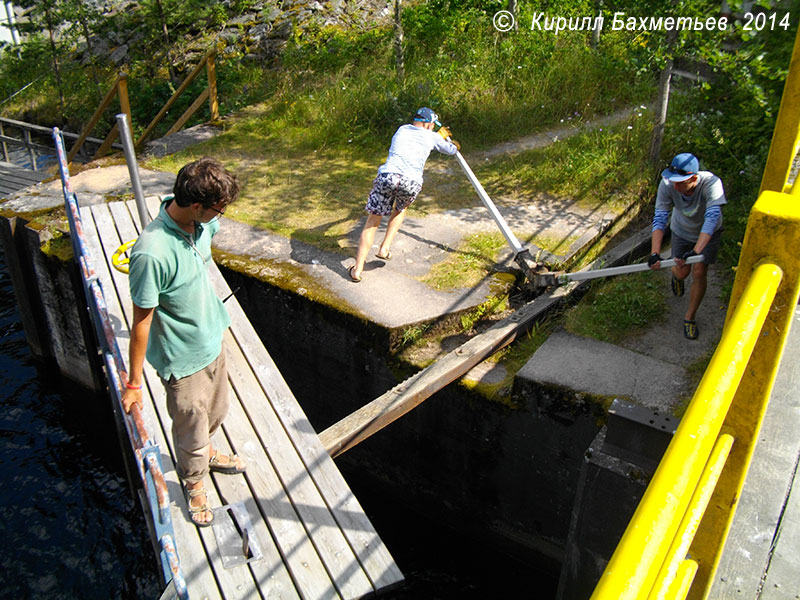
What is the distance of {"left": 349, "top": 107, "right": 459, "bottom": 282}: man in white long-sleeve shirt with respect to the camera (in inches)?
247

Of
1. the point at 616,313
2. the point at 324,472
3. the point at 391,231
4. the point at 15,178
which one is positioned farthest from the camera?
the point at 15,178

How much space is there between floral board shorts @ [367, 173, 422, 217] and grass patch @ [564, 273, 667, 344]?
1.84m

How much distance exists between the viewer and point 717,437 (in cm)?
170

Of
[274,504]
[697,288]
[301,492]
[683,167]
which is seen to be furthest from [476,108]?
[274,504]

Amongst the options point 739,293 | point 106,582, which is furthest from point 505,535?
point 739,293

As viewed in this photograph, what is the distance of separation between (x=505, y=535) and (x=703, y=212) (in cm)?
312

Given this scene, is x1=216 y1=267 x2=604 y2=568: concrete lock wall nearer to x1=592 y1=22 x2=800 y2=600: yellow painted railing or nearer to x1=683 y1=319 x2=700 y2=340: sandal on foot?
x1=683 y1=319 x2=700 y2=340: sandal on foot

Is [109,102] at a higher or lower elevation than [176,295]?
lower

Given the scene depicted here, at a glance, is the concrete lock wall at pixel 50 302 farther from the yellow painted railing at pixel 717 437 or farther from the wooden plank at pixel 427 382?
the yellow painted railing at pixel 717 437

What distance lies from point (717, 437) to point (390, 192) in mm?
4897

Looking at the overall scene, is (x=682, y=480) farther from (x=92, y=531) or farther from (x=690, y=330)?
(x=92, y=531)

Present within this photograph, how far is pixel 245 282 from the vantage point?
261 inches

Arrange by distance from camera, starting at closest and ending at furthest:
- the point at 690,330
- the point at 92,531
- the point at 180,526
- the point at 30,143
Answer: the point at 180,526
the point at 690,330
the point at 92,531
the point at 30,143

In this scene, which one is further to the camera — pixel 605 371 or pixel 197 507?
pixel 605 371
